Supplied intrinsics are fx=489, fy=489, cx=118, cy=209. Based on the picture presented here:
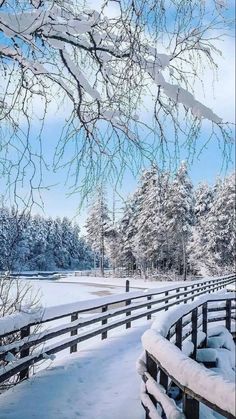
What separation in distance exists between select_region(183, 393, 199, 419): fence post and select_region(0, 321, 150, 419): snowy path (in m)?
2.55

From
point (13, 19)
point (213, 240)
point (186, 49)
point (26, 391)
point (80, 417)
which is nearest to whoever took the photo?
point (13, 19)

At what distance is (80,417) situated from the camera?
17.9 feet

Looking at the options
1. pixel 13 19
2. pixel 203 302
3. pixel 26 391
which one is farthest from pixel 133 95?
pixel 203 302

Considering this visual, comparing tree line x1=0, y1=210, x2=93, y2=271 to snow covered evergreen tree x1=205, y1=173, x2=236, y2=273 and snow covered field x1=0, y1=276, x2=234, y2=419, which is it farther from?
snow covered field x1=0, y1=276, x2=234, y2=419

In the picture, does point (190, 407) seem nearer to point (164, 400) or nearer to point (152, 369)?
point (164, 400)

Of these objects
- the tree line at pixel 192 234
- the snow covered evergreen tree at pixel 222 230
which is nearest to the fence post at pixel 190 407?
the tree line at pixel 192 234

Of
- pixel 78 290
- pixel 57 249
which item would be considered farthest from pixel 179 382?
pixel 57 249

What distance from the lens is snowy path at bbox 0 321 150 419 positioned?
5.55 metres

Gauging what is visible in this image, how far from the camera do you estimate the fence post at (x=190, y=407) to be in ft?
10.2

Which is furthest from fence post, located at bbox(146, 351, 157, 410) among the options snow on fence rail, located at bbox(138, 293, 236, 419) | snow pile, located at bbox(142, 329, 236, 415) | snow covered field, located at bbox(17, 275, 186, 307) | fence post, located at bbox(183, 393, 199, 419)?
snow covered field, located at bbox(17, 275, 186, 307)

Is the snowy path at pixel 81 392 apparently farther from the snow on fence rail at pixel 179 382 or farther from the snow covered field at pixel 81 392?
the snow on fence rail at pixel 179 382

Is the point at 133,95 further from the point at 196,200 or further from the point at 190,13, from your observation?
the point at 196,200

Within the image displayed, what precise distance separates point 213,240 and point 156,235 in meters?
7.15

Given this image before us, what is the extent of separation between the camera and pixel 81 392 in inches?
255
